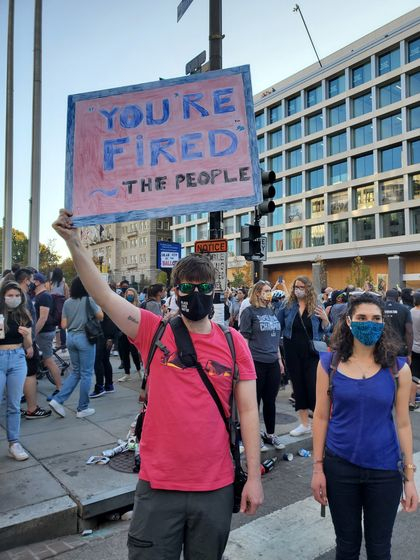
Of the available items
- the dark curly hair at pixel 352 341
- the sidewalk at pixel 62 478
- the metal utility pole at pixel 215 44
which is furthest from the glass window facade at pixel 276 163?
the dark curly hair at pixel 352 341

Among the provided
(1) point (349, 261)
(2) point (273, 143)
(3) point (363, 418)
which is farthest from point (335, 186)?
(3) point (363, 418)

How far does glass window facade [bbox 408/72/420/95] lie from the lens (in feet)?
131

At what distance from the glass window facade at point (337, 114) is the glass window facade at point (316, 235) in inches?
419

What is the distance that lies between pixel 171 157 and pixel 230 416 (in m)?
1.98

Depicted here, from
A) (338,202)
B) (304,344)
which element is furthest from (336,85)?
(304,344)

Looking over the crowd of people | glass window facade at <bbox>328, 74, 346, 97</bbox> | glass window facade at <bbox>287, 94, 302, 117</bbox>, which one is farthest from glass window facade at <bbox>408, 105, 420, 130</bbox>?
the crowd of people

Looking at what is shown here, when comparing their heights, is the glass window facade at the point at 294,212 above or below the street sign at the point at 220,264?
above

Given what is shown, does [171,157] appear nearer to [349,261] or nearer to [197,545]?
[197,545]

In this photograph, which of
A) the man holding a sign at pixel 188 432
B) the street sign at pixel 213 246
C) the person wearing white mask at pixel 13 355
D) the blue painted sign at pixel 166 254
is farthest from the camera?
the blue painted sign at pixel 166 254

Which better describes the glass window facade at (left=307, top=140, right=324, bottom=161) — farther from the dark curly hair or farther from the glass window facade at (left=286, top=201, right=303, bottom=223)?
the dark curly hair

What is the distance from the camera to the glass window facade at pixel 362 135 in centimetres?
4362

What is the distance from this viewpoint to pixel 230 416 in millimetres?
2256

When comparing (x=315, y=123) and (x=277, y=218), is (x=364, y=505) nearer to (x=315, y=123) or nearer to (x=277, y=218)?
(x=315, y=123)

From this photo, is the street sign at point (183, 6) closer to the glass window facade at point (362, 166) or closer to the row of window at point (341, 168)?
the row of window at point (341, 168)
